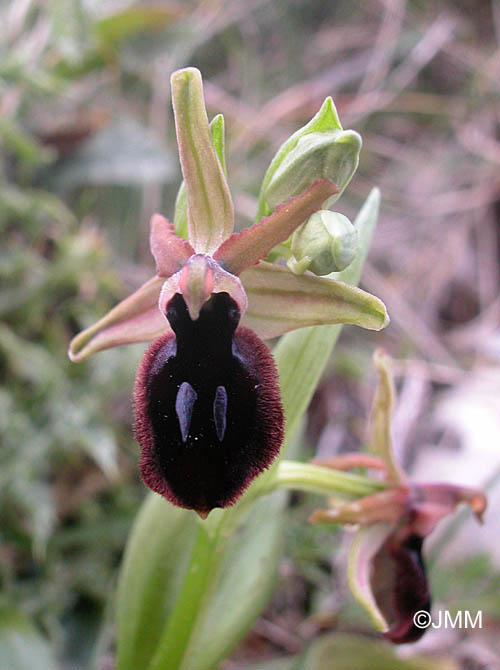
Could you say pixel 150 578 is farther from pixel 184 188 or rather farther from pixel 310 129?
pixel 310 129

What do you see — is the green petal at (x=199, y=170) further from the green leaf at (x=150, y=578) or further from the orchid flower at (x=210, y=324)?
the green leaf at (x=150, y=578)

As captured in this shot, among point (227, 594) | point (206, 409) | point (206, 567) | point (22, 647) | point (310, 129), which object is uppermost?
point (310, 129)

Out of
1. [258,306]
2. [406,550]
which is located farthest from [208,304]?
[406,550]

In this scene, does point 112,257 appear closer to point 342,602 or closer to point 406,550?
point 342,602

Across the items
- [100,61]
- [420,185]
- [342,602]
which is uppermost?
[100,61]

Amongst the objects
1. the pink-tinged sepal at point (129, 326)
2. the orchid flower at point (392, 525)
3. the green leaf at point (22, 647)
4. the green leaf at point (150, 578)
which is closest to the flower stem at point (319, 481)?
the orchid flower at point (392, 525)

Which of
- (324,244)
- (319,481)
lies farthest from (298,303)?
(319,481)
